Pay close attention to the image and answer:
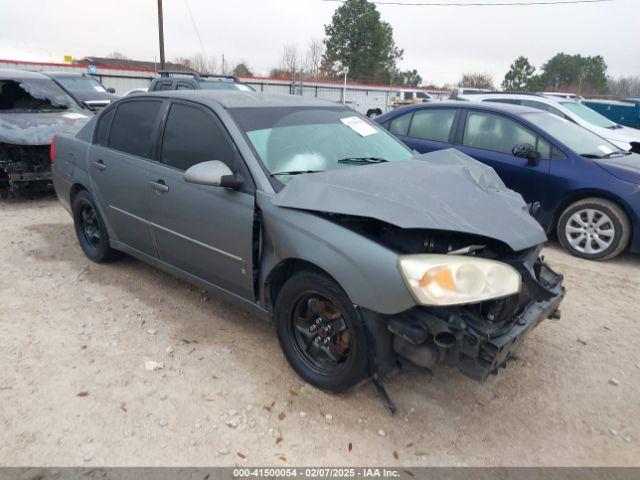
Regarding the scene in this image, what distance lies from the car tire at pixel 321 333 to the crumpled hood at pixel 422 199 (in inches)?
17.1

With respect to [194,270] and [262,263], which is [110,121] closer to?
[194,270]

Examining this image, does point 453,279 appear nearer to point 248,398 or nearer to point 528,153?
point 248,398

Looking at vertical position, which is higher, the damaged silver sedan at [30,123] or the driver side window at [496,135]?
the driver side window at [496,135]

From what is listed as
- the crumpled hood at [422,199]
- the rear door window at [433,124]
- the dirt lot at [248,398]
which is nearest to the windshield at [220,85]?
the rear door window at [433,124]

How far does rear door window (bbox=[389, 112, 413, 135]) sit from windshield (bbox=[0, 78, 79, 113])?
500 centimetres

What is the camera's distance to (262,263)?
305 cm

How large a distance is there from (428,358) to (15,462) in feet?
6.76

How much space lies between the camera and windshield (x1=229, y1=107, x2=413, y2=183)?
3.21 m

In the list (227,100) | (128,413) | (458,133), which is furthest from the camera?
(458,133)

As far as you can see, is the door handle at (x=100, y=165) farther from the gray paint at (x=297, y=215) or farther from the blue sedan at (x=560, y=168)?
the blue sedan at (x=560, y=168)

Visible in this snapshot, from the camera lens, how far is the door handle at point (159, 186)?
3.58 m

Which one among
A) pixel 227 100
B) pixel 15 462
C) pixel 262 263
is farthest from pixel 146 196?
pixel 15 462

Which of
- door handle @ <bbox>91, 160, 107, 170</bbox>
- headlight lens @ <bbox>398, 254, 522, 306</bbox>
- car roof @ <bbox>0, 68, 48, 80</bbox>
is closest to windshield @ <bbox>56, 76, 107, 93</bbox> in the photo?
car roof @ <bbox>0, 68, 48, 80</bbox>

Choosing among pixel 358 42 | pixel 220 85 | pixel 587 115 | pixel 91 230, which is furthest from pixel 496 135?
pixel 358 42
